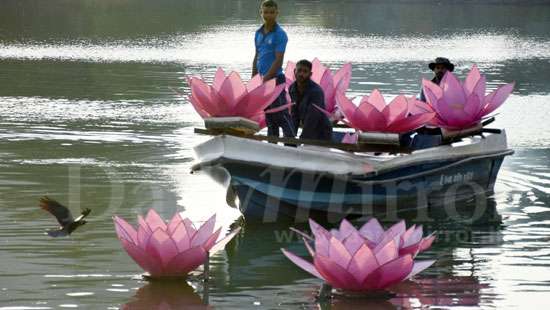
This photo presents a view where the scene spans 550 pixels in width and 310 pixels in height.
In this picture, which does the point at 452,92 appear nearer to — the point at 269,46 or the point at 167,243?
the point at 269,46

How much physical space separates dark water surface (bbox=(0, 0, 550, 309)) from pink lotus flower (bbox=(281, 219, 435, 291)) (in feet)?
0.66

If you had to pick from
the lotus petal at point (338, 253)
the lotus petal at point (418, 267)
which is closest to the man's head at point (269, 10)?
the lotus petal at point (418, 267)

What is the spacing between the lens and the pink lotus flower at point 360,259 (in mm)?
8586

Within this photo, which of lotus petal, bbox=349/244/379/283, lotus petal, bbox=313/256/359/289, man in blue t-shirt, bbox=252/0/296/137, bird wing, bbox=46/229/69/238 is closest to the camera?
lotus petal, bbox=349/244/379/283

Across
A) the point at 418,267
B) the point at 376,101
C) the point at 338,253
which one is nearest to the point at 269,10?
the point at 376,101

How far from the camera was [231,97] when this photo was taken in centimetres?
1109

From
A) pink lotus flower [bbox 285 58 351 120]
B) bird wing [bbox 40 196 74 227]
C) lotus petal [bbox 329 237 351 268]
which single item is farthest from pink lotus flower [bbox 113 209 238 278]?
pink lotus flower [bbox 285 58 351 120]

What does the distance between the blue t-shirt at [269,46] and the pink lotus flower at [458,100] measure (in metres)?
1.42

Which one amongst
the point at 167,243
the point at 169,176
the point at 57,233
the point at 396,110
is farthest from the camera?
the point at 169,176

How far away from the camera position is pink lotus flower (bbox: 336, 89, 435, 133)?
1123 cm

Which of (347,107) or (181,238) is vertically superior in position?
(347,107)

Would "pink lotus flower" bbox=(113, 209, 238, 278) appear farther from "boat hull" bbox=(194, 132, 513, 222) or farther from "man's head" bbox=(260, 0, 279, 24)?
"man's head" bbox=(260, 0, 279, 24)

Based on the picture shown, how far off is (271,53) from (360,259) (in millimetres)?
4288

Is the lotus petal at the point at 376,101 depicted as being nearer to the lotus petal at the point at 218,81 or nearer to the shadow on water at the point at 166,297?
the lotus petal at the point at 218,81
